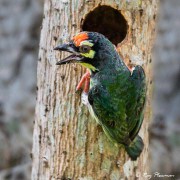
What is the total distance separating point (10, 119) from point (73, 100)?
3094 mm

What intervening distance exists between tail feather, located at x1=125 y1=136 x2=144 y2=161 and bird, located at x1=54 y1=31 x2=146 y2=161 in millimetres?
154

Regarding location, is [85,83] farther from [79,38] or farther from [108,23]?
[108,23]

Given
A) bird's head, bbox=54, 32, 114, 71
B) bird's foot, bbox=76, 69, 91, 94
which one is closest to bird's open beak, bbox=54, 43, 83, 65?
bird's head, bbox=54, 32, 114, 71

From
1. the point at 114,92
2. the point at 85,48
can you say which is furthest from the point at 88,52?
the point at 114,92

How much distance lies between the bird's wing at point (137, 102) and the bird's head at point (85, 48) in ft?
1.04

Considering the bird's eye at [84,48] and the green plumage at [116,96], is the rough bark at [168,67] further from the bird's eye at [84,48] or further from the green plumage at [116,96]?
the bird's eye at [84,48]

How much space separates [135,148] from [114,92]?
1.66 ft

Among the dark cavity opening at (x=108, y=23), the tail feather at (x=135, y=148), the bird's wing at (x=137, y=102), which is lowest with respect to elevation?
the tail feather at (x=135, y=148)

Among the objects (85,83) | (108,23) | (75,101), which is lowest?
(75,101)

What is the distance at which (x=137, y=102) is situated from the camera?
4.59m

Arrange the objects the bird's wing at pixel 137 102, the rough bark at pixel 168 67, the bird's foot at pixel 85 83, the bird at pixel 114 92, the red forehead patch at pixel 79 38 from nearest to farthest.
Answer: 1. the red forehead patch at pixel 79 38
2. the bird at pixel 114 92
3. the bird's wing at pixel 137 102
4. the bird's foot at pixel 85 83
5. the rough bark at pixel 168 67

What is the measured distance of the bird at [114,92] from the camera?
14.7ft

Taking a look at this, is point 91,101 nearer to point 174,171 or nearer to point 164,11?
point 174,171

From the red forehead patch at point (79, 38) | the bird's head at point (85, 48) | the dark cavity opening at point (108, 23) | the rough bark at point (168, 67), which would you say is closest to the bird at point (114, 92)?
the bird's head at point (85, 48)
